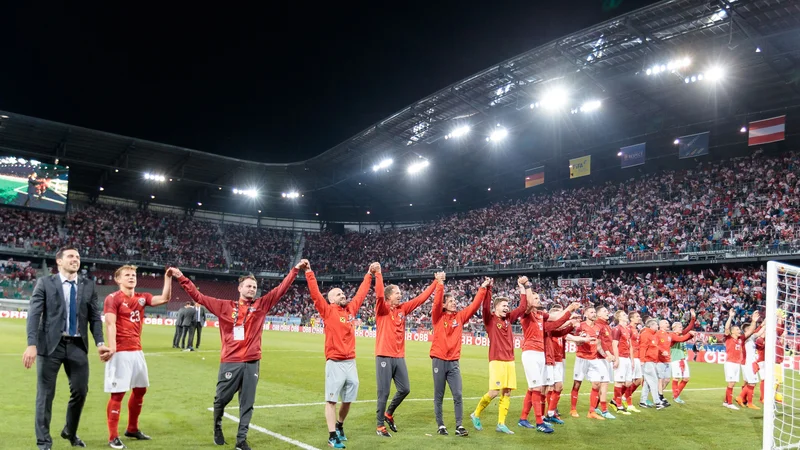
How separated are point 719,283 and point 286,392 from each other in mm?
28122

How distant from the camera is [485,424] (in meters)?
10.4

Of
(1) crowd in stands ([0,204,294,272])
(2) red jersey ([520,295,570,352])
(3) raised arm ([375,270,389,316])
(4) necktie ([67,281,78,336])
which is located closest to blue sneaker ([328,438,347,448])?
(3) raised arm ([375,270,389,316])

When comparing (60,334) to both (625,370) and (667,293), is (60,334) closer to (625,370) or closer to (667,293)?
(625,370)

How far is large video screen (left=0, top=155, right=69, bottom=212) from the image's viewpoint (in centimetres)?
4400

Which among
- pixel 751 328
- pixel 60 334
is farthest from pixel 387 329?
pixel 751 328

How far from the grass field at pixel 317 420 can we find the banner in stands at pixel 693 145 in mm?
22740

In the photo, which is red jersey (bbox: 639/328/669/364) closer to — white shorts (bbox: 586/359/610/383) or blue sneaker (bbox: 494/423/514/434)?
white shorts (bbox: 586/359/610/383)

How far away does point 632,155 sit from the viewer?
39.1 meters

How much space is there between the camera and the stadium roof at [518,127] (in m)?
26.5

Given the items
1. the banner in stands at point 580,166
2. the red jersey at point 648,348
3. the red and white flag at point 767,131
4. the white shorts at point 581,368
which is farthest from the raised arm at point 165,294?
the banner in stands at point 580,166

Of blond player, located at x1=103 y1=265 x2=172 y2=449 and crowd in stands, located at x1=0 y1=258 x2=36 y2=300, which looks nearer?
blond player, located at x1=103 y1=265 x2=172 y2=449

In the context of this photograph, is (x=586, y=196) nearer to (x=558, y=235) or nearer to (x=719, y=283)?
(x=558, y=235)

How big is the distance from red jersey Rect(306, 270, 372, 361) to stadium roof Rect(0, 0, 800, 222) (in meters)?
22.6

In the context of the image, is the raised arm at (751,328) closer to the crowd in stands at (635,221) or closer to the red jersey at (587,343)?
the red jersey at (587,343)
